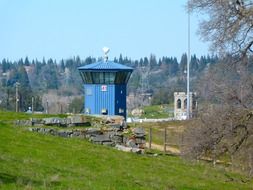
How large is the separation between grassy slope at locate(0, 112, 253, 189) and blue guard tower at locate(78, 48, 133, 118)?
15.9 meters

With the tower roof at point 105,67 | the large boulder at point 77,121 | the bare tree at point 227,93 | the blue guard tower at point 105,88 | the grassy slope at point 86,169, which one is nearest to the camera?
the grassy slope at point 86,169

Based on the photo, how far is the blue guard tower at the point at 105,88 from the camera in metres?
46.8

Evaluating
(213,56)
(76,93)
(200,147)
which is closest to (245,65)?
(213,56)

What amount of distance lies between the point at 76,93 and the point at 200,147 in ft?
500

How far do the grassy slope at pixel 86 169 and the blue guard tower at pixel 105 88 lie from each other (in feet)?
52.1

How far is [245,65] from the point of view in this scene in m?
22.0

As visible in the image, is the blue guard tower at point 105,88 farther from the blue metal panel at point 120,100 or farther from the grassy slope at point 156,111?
the grassy slope at point 156,111

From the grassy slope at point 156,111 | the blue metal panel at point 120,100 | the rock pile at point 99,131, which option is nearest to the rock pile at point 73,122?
the rock pile at point 99,131

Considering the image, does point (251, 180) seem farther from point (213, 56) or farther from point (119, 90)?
point (119, 90)

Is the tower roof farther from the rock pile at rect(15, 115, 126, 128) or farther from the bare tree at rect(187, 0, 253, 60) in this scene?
the bare tree at rect(187, 0, 253, 60)

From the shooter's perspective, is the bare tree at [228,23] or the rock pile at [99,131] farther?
the rock pile at [99,131]

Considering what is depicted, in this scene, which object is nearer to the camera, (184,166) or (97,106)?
(184,166)

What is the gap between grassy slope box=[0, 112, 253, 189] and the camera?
15.4m

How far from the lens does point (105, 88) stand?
4762 cm
